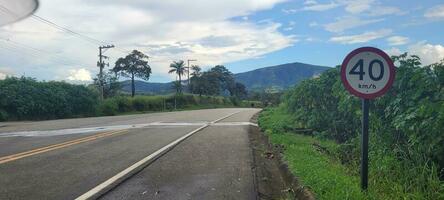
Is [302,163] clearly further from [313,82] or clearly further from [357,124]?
[313,82]

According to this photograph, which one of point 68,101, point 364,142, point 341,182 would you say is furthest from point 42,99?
point 364,142

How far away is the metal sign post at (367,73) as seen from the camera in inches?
253

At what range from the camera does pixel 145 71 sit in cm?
9838

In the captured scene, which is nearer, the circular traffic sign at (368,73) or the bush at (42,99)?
the circular traffic sign at (368,73)

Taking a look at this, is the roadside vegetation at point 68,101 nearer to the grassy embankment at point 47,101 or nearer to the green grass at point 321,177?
the grassy embankment at point 47,101

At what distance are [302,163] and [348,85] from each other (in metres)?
3.21

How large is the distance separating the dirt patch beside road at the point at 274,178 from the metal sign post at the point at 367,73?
5.16ft

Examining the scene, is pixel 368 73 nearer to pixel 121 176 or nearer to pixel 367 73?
pixel 367 73

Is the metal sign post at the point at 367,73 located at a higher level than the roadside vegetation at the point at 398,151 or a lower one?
higher

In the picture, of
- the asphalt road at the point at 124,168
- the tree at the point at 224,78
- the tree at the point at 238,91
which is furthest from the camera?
the tree at the point at 238,91

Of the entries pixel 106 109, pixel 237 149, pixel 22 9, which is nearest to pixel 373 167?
pixel 237 149

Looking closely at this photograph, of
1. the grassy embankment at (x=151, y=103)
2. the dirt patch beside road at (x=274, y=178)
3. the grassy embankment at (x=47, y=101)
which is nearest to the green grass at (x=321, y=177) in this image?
the dirt patch beside road at (x=274, y=178)

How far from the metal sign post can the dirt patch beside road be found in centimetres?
157

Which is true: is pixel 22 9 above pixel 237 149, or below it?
above
